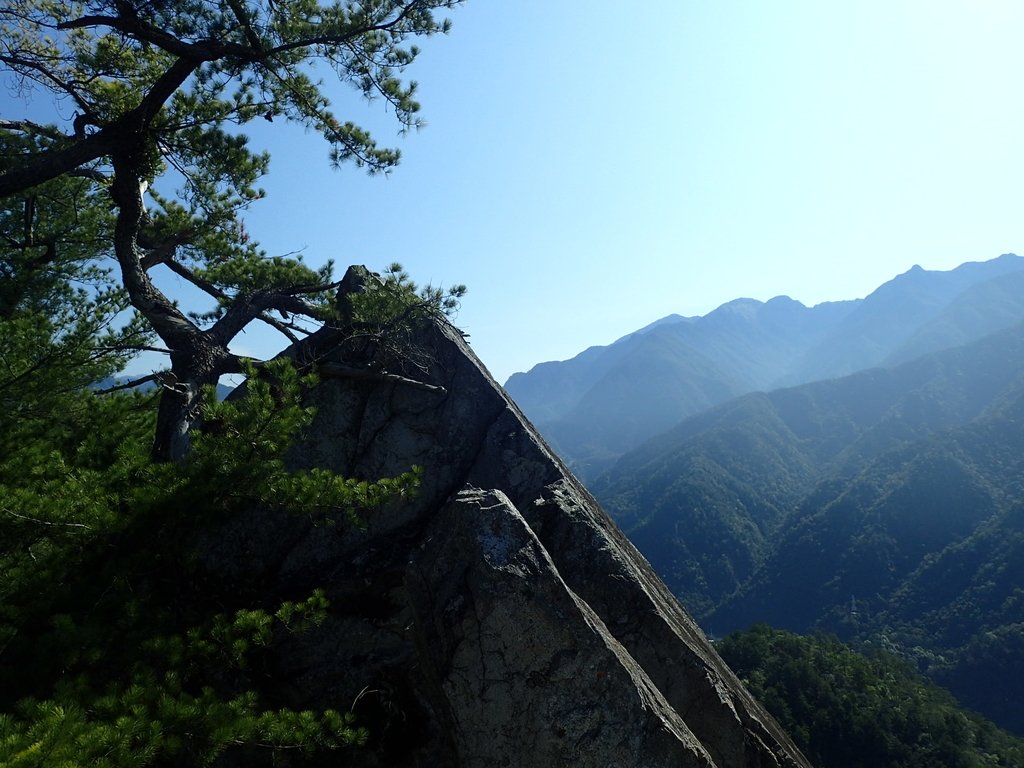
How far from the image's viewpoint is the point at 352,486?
7121mm

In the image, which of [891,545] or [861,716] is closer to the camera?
[861,716]

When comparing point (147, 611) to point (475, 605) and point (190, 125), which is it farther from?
point (190, 125)

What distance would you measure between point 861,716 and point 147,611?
70.1 meters

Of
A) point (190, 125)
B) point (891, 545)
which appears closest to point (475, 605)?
point (190, 125)

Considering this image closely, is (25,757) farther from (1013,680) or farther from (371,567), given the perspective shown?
(1013,680)

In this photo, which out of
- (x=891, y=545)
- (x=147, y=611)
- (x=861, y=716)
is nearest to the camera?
(x=147, y=611)

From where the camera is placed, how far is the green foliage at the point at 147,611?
4.79 meters

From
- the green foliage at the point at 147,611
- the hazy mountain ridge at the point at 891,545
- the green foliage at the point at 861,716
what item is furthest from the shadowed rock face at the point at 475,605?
the hazy mountain ridge at the point at 891,545

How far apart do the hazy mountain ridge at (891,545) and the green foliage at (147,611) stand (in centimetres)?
11904

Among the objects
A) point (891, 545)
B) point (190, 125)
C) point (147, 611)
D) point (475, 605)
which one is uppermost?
point (190, 125)

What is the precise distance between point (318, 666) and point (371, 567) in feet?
4.36

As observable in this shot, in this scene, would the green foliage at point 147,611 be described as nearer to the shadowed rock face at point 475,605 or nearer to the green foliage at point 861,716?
the shadowed rock face at point 475,605

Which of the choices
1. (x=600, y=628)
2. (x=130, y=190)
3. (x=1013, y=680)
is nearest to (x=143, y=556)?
(x=600, y=628)

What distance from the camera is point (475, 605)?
19.4 ft
